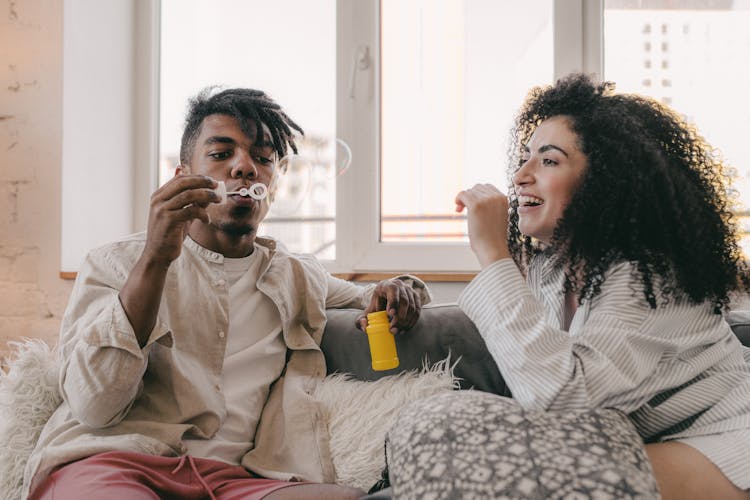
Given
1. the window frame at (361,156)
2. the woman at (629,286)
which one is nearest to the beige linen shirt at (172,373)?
the woman at (629,286)

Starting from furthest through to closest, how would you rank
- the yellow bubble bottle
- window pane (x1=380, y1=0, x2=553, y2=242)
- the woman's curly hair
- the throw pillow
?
window pane (x1=380, y1=0, x2=553, y2=242), the yellow bubble bottle, the woman's curly hair, the throw pillow

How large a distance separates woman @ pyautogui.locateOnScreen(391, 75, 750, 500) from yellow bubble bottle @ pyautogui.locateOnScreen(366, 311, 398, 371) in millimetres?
187

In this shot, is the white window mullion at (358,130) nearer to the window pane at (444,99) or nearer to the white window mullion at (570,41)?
the window pane at (444,99)

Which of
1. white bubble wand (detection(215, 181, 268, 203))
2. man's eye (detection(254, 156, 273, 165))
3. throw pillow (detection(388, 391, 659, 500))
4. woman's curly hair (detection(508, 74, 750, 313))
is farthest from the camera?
man's eye (detection(254, 156, 273, 165))

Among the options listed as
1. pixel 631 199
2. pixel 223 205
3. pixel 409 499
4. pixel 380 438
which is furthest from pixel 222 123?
pixel 409 499

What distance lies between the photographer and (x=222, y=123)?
151cm

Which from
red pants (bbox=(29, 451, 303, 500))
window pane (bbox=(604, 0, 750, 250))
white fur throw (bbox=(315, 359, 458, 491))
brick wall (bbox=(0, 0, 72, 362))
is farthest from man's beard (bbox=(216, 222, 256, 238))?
window pane (bbox=(604, 0, 750, 250))

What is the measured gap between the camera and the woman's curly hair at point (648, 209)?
1126mm

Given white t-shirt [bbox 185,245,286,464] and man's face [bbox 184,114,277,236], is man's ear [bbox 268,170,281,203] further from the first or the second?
white t-shirt [bbox 185,245,286,464]

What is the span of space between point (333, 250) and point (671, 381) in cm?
149

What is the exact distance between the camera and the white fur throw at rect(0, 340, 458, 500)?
49.6 inches

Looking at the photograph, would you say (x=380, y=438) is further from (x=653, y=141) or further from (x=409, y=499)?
(x=653, y=141)

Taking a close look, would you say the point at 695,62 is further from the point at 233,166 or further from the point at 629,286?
the point at 233,166

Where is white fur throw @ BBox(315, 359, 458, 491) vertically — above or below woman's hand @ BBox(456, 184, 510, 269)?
below
